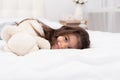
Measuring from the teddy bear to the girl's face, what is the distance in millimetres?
65

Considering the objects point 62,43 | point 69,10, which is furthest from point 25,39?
point 69,10

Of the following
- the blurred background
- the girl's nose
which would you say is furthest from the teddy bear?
the blurred background

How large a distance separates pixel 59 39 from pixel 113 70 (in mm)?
426

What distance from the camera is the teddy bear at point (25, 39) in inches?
40.0

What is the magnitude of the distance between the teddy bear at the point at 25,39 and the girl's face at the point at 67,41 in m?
0.07

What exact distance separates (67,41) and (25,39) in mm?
250

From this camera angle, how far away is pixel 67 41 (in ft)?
3.93

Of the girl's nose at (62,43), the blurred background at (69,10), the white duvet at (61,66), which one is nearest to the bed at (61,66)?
the white duvet at (61,66)

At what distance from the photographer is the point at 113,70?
Result: 32.9 inches

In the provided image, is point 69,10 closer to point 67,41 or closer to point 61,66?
point 67,41

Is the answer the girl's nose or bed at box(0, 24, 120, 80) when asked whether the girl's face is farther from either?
bed at box(0, 24, 120, 80)

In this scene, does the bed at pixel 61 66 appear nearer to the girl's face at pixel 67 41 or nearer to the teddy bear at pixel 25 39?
the teddy bear at pixel 25 39

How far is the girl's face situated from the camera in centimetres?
119

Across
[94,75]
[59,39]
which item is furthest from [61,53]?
[59,39]
